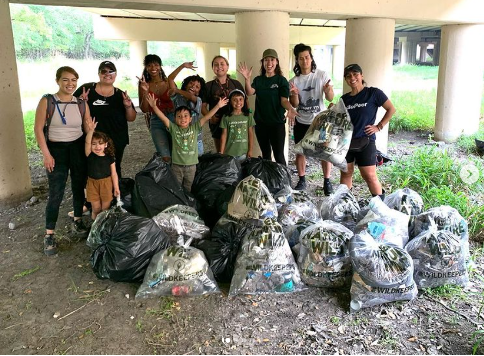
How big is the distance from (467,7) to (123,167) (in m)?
6.23

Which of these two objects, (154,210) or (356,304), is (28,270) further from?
(356,304)

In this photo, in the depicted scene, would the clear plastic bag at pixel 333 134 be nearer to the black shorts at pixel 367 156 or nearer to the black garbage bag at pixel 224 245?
the black shorts at pixel 367 156

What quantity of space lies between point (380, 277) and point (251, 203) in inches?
47.0

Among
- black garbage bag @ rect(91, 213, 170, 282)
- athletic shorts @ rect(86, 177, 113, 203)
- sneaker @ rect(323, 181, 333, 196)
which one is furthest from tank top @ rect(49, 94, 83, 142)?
sneaker @ rect(323, 181, 333, 196)

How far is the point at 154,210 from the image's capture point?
3682mm

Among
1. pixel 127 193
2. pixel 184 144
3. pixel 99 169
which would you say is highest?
pixel 184 144

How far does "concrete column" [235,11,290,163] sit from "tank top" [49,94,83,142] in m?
2.49

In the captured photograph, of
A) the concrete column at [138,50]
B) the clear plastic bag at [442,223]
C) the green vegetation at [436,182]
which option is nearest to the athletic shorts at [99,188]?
the clear plastic bag at [442,223]

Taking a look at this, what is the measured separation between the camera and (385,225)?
3.22 meters

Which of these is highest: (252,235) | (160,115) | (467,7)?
(467,7)

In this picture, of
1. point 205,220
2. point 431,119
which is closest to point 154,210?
point 205,220

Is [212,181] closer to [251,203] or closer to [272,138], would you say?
[251,203]

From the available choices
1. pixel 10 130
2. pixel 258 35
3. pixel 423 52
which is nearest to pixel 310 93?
pixel 258 35

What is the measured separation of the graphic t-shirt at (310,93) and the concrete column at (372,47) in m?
2.00
